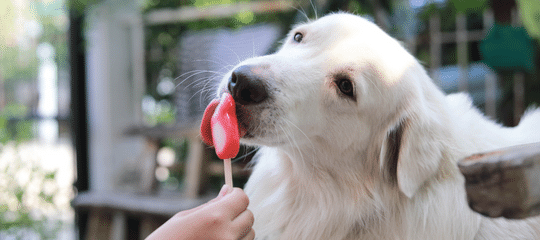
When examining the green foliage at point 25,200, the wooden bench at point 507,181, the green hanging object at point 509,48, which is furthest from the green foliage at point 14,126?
the green hanging object at point 509,48

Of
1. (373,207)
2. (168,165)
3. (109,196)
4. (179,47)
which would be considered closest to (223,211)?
(373,207)

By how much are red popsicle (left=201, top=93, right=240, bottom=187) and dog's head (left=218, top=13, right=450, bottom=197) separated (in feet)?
0.20

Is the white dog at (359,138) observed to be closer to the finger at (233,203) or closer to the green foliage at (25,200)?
the finger at (233,203)

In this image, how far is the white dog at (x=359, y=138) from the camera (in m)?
1.07

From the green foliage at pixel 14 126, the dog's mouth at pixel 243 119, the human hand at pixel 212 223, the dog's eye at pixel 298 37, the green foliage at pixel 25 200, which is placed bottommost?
the green foliage at pixel 25 200

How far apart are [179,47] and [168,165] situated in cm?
106

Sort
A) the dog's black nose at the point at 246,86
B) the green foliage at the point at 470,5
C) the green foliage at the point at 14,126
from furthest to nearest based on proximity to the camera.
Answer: the green foliage at the point at 470,5
the green foliage at the point at 14,126
the dog's black nose at the point at 246,86

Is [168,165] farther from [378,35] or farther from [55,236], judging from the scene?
[378,35]

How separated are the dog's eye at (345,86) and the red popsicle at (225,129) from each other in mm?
337

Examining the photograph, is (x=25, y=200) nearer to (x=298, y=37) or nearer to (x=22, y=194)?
(x=22, y=194)

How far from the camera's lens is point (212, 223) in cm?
85

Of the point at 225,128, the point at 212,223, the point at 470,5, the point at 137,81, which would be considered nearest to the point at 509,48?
the point at 470,5

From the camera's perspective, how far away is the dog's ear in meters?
1.09

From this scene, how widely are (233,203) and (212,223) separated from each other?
Answer: 0.07 metres
